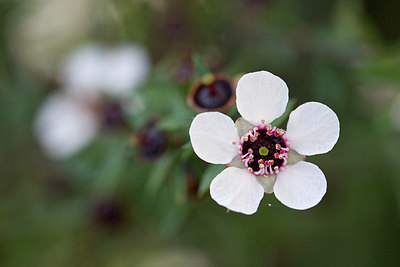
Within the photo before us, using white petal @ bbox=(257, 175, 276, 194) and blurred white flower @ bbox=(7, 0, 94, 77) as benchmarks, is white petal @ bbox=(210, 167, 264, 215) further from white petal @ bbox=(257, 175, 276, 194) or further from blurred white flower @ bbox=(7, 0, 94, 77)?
blurred white flower @ bbox=(7, 0, 94, 77)

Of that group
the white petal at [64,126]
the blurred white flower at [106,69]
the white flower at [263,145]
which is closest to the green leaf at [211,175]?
the white flower at [263,145]

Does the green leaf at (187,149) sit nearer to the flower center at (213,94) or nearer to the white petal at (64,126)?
the flower center at (213,94)

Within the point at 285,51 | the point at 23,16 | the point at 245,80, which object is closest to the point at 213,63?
the point at 285,51

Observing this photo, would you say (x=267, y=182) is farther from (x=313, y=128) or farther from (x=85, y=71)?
(x=85, y=71)

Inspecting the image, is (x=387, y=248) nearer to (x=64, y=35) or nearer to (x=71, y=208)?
(x=71, y=208)

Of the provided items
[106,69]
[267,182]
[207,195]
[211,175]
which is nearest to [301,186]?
[267,182]
